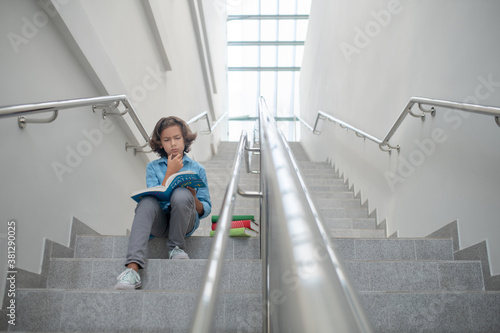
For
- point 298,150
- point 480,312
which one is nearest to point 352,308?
point 480,312

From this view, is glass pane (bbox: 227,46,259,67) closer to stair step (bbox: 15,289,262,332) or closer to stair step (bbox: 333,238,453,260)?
stair step (bbox: 333,238,453,260)

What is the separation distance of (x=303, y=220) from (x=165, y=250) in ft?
5.82

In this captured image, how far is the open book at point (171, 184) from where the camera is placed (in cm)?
179

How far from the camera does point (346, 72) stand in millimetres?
4570

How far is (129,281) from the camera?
1596 millimetres

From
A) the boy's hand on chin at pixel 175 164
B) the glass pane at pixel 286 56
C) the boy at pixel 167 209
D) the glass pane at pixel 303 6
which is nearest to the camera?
the boy at pixel 167 209

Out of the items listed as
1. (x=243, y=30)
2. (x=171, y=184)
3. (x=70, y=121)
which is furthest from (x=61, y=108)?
(x=243, y=30)

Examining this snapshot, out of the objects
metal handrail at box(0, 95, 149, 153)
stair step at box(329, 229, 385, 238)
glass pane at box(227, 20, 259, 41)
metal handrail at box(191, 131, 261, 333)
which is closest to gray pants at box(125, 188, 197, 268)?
metal handrail at box(0, 95, 149, 153)

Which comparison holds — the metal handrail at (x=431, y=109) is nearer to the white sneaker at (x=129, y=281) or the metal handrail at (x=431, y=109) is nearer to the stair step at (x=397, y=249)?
the stair step at (x=397, y=249)

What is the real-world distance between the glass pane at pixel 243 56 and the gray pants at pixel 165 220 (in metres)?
11.6

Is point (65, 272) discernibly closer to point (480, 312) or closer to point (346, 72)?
point (480, 312)

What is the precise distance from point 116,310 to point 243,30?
12243 millimetres

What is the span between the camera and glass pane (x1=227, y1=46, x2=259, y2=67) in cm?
1298

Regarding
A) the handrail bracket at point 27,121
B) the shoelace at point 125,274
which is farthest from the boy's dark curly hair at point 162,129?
the shoelace at point 125,274
